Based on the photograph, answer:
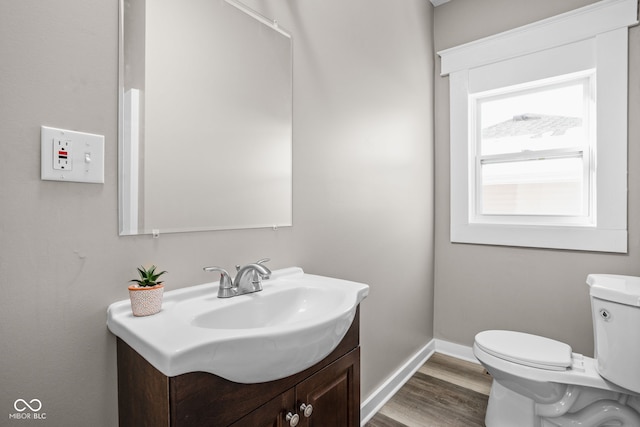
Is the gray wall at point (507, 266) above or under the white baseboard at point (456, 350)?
above

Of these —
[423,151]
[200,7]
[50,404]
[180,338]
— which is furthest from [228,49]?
[423,151]

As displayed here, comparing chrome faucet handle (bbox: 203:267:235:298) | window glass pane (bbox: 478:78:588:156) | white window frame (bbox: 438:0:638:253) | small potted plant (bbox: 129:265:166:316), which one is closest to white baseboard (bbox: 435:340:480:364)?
white window frame (bbox: 438:0:638:253)

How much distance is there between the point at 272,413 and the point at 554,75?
7.86 feet

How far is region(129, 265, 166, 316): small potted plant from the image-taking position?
29.6 inches

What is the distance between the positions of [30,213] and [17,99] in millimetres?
235

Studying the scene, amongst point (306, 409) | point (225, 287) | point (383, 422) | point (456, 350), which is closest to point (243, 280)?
point (225, 287)

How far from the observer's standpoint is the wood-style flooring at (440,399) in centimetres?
165

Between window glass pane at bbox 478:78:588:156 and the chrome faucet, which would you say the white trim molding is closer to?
window glass pane at bbox 478:78:588:156

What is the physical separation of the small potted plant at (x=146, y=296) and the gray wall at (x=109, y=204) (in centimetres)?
8

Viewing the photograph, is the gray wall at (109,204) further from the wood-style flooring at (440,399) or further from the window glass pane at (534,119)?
the window glass pane at (534,119)

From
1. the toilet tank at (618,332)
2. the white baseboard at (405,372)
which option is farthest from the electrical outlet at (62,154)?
the toilet tank at (618,332)

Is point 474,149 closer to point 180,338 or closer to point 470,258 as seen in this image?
point 470,258

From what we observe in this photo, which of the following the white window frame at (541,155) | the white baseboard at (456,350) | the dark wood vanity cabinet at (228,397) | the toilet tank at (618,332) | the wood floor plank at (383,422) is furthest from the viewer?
the white baseboard at (456,350)

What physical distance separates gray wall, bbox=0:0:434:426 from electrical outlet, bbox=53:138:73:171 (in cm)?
3
